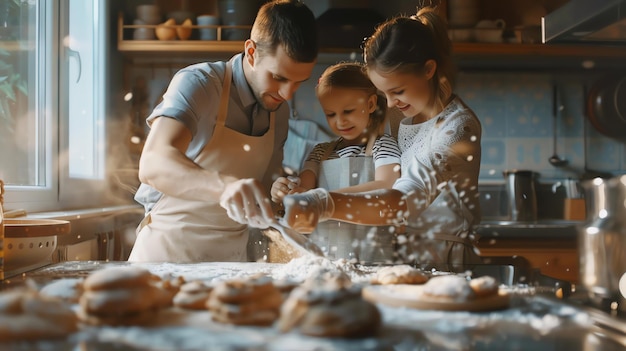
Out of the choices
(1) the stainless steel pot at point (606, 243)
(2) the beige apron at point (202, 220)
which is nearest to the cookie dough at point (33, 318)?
(1) the stainless steel pot at point (606, 243)

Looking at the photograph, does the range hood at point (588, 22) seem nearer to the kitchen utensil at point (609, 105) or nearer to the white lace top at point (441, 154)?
the white lace top at point (441, 154)

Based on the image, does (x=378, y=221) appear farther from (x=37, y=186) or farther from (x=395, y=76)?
(x=37, y=186)

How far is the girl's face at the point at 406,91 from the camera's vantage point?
1.27 meters

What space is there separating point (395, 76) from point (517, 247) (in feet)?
2.27

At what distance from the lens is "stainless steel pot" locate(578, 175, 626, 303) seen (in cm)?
67

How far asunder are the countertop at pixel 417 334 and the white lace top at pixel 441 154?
1.71ft

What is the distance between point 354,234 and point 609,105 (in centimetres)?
130

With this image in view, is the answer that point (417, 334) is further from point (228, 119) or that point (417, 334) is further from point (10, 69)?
point (10, 69)

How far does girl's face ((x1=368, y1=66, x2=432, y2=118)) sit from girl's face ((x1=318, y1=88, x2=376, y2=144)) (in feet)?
0.12

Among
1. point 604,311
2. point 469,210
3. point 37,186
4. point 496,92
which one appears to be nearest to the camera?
point 604,311

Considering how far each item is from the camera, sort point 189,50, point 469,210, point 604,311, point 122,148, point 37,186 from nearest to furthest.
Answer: point 604,311, point 469,210, point 37,186, point 189,50, point 122,148

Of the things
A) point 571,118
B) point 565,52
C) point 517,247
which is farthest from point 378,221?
point 571,118

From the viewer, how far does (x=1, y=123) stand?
1.37m

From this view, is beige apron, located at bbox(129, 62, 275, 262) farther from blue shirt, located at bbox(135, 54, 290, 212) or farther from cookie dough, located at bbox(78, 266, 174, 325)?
cookie dough, located at bbox(78, 266, 174, 325)
